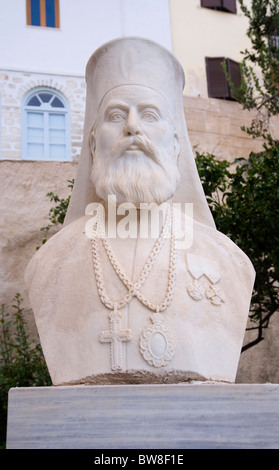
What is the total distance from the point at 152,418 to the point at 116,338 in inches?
17.6

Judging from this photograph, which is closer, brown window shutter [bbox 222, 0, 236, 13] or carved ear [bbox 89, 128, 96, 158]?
carved ear [bbox 89, 128, 96, 158]

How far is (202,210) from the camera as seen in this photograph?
10.6 ft

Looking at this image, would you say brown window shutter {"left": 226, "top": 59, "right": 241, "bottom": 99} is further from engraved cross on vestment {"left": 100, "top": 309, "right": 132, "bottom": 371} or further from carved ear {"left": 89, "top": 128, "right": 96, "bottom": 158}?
engraved cross on vestment {"left": 100, "top": 309, "right": 132, "bottom": 371}

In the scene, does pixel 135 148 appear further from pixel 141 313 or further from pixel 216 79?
pixel 216 79

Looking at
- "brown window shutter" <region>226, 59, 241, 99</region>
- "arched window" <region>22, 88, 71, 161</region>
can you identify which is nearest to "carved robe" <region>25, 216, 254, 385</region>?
"arched window" <region>22, 88, 71, 161</region>

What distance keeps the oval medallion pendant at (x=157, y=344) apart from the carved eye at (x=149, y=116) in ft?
3.17

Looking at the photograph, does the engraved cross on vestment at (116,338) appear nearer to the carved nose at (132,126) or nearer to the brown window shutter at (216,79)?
the carved nose at (132,126)

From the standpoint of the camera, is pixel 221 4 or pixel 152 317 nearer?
pixel 152 317

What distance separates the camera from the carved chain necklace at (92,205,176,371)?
2.57 metres

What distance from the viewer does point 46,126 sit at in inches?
505

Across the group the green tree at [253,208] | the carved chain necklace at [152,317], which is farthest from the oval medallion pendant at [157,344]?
the green tree at [253,208]

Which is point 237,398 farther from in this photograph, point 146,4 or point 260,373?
point 146,4

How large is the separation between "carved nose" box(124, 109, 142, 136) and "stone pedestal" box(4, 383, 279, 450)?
1.18 metres

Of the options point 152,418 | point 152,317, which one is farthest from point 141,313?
point 152,418
